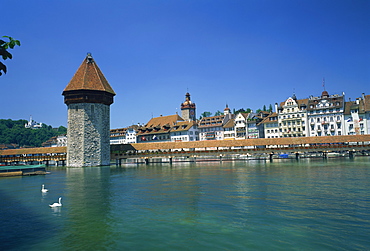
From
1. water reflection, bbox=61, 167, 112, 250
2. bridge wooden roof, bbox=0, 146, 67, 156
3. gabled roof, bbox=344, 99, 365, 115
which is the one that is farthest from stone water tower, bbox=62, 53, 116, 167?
gabled roof, bbox=344, 99, 365, 115

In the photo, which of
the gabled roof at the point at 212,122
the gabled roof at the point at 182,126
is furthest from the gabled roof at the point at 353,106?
the gabled roof at the point at 182,126

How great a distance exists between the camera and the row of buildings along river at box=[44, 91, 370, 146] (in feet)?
182

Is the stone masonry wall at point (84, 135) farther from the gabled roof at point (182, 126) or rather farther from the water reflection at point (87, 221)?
the gabled roof at point (182, 126)

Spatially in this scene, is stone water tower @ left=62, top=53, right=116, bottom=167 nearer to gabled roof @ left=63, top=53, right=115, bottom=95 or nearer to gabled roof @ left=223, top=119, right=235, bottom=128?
gabled roof @ left=63, top=53, right=115, bottom=95

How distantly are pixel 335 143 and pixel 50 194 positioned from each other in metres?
42.0

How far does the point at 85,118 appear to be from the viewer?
136 feet

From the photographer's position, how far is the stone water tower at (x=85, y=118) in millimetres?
41469

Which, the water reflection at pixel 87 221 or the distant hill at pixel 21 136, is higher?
the distant hill at pixel 21 136

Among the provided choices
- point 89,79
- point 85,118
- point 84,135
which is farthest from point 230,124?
point 84,135

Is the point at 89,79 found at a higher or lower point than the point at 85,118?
higher

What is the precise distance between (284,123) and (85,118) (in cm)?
3839

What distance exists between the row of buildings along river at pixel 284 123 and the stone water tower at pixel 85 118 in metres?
31.5

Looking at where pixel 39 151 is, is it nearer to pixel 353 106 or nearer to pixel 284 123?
pixel 284 123

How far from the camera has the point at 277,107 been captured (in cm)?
6369
